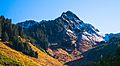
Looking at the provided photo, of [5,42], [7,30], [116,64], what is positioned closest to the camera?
[116,64]

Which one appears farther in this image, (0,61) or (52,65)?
(52,65)

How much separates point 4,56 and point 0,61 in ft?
26.2

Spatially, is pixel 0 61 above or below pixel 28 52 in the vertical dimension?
below

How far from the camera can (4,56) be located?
4840 inches

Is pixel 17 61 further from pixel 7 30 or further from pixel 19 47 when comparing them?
pixel 7 30

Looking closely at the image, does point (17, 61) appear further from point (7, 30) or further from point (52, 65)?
point (7, 30)

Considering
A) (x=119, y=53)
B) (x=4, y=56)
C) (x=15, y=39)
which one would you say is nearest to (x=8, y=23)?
(x=15, y=39)

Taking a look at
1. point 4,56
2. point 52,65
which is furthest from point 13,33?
point 4,56

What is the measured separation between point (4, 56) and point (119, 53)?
51121 mm

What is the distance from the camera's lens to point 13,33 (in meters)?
183

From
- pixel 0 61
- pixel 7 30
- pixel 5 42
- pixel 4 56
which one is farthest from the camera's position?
pixel 7 30

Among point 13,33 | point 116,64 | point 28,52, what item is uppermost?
point 13,33

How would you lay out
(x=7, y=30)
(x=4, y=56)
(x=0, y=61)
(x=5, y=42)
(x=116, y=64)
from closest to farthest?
(x=116, y=64) < (x=0, y=61) < (x=4, y=56) < (x=5, y=42) < (x=7, y=30)

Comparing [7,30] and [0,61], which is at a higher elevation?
[7,30]
